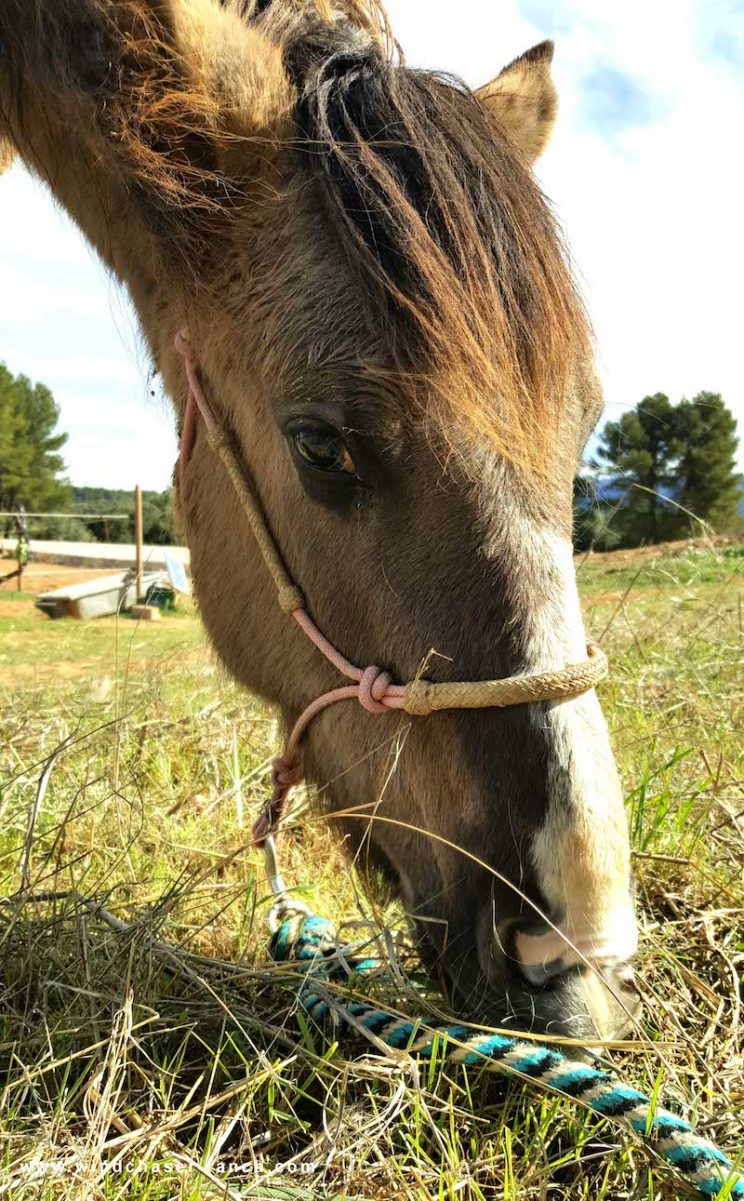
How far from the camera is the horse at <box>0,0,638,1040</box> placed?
1418 millimetres

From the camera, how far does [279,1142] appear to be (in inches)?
57.1

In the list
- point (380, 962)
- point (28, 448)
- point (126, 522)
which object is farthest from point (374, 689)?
point (28, 448)

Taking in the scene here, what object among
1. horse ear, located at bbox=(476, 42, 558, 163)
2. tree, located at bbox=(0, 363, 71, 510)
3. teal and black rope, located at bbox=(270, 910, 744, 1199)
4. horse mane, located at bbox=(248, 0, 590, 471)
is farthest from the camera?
tree, located at bbox=(0, 363, 71, 510)

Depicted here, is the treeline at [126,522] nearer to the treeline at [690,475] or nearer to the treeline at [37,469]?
the treeline at [37,469]

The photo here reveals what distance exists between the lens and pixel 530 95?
250cm

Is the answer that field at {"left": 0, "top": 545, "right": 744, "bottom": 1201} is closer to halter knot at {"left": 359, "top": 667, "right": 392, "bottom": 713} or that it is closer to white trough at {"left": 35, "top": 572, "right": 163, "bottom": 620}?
halter knot at {"left": 359, "top": 667, "right": 392, "bottom": 713}

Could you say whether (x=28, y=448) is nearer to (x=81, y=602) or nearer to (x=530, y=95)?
(x=81, y=602)

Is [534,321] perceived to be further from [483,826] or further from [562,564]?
[483,826]

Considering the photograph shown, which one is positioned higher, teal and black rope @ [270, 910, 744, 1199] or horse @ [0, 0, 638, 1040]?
horse @ [0, 0, 638, 1040]

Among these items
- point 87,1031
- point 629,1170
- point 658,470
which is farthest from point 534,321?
point 658,470

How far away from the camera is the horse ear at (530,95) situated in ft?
8.08

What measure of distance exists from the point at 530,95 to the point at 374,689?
2.00 m

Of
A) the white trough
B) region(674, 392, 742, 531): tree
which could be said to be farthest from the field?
region(674, 392, 742, 531): tree

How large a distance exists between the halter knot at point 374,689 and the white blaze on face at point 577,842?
0.95 feet
